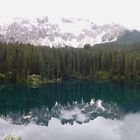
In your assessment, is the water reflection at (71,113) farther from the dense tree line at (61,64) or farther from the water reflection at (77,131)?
the dense tree line at (61,64)

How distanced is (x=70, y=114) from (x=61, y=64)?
88422 millimetres

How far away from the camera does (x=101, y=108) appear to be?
3455 inches

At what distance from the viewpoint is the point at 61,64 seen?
166 meters

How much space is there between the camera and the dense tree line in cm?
13750

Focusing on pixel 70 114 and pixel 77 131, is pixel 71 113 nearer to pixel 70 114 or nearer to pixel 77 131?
pixel 70 114

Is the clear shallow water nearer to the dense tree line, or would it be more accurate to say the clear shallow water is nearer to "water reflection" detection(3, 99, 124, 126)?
"water reflection" detection(3, 99, 124, 126)

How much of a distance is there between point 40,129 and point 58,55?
11402cm

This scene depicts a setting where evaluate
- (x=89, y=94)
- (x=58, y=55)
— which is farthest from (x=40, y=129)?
(x=58, y=55)

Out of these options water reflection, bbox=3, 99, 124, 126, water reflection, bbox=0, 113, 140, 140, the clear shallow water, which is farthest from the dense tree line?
water reflection, bbox=0, 113, 140, 140

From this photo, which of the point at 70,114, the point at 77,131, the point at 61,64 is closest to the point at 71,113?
the point at 70,114

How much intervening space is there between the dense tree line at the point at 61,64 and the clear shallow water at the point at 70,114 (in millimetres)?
24800

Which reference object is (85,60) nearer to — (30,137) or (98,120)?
(98,120)

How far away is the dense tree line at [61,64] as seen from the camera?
13750cm

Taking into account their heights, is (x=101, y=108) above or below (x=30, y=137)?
below
